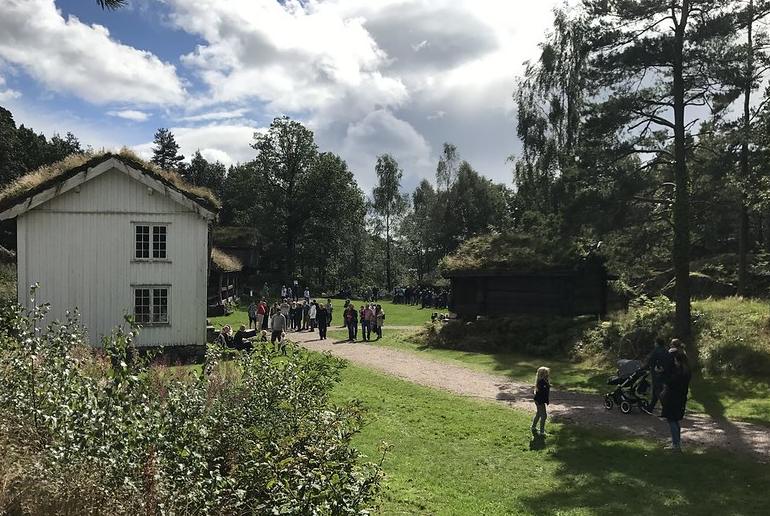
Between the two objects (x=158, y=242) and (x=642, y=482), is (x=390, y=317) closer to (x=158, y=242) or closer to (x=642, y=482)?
(x=158, y=242)

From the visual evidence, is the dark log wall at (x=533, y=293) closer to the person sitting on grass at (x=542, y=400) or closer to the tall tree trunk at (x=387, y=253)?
the person sitting on grass at (x=542, y=400)

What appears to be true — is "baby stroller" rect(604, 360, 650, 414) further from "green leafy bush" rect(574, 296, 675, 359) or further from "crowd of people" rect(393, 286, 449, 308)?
"crowd of people" rect(393, 286, 449, 308)

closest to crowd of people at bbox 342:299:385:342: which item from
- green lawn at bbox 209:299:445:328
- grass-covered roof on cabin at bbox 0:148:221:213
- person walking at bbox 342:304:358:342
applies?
person walking at bbox 342:304:358:342

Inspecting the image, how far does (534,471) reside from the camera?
34.9 feet

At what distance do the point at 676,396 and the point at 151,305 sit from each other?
17.4 meters

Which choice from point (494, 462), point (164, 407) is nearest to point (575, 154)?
point (494, 462)

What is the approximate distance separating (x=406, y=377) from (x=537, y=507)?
10556 mm

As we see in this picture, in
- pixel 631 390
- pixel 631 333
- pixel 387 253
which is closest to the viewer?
pixel 631 390

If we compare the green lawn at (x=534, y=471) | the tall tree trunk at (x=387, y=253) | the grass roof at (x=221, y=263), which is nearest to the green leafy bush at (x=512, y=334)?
the green lawn at (x=534, y=471)

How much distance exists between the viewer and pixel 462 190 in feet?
218

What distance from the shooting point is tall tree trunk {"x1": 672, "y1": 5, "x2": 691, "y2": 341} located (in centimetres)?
1952

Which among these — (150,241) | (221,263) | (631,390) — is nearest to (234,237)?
(221,263)

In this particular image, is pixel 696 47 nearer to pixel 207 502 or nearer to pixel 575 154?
pixel 575 154

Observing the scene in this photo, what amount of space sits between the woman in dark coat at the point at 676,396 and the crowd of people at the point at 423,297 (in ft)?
107
